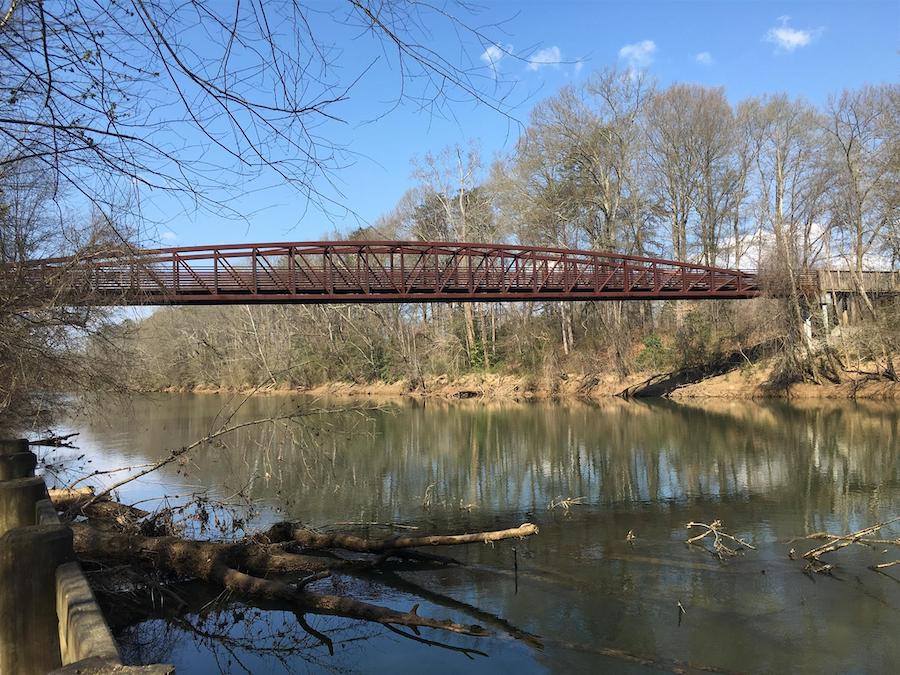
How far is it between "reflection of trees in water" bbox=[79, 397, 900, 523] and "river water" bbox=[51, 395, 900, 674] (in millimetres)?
125

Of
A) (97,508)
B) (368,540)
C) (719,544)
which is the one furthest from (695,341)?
(97,508)

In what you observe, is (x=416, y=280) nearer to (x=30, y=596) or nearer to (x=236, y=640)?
(x=236, y=640)

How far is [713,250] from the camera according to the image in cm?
5081

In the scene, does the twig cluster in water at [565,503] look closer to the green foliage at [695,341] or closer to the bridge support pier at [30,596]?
the bridge support pier at [30,596]

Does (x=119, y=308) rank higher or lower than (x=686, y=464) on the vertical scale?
higher

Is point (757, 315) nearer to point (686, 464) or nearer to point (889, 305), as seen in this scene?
point (889, 305)

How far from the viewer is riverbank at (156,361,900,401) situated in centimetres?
3488

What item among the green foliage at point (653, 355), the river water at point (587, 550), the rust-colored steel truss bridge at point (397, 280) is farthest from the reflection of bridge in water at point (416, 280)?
the river water at point (587, 550)

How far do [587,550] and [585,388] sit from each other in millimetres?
37416

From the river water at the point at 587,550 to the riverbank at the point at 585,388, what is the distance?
1095cm

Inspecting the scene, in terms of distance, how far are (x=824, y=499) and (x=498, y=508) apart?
6.85m

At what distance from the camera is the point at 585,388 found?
155 ft

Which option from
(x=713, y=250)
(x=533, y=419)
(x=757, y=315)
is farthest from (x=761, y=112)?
(x=533, y=419)

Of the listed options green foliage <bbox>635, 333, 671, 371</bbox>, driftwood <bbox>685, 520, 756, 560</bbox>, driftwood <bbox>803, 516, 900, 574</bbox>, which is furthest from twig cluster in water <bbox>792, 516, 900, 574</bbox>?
green foliage <bbox>635, 333, 671, 371</bbox>
